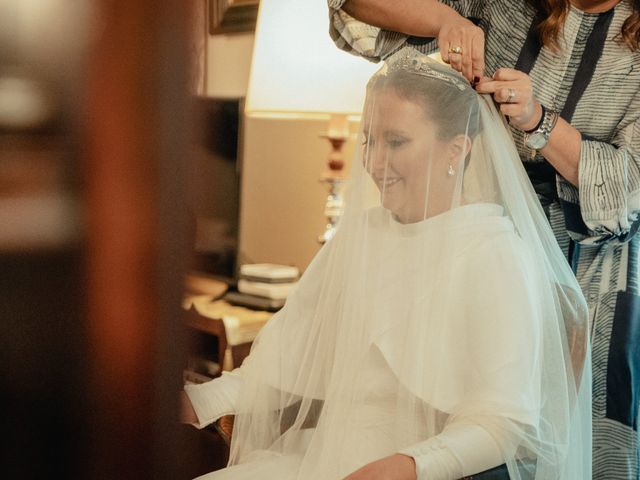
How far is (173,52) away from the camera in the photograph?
251 millimetres

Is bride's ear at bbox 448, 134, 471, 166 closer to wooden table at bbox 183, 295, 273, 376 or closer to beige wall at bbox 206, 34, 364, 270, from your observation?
wooden table at bbox 183, 295, 273, 376

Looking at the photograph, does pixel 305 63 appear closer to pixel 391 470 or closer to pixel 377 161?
pixel 377 161

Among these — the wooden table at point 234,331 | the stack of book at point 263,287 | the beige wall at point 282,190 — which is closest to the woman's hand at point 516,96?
the wooden table at point 234,331

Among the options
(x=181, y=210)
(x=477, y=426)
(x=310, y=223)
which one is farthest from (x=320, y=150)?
(x=181, y=210)

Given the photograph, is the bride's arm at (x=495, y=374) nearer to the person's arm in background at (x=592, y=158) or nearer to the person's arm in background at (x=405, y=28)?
the person's arm in background at (x=592, y=158)

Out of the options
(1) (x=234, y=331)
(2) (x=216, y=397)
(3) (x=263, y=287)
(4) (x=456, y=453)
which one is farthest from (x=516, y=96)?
(3) (x=263, y=287)

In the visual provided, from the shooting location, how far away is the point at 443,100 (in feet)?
4.28

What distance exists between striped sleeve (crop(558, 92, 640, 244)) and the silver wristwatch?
7 centimetres

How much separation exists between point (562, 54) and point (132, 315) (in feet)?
4.11

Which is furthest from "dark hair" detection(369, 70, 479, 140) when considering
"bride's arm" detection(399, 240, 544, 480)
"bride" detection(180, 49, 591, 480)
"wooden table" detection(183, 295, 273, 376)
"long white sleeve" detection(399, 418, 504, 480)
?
"wooden table" detection(183, 295, 273, 376)

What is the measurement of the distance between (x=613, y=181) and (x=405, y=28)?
0.45 meters

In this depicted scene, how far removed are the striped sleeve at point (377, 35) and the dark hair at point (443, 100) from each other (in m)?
0.11

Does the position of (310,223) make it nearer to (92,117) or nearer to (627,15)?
(627,15)

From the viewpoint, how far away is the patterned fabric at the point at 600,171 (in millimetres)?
1265
